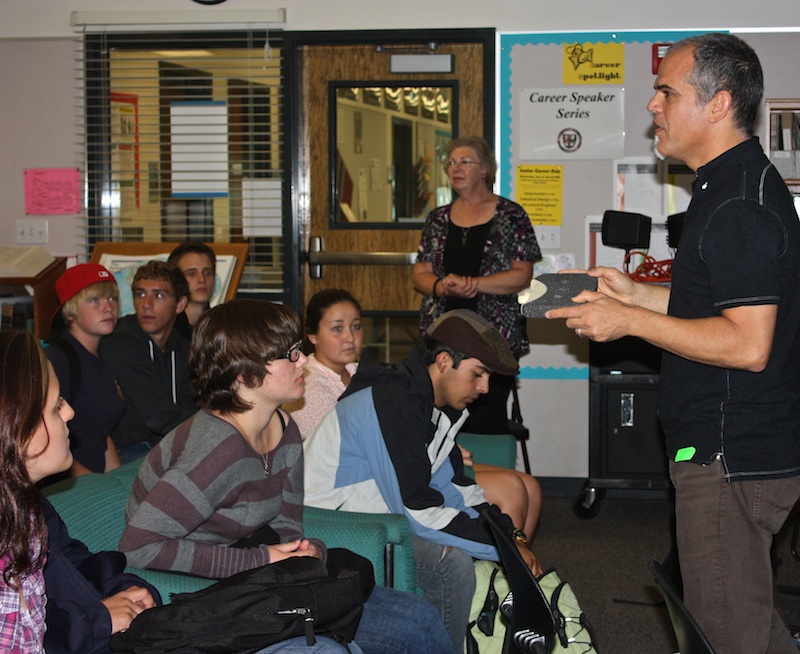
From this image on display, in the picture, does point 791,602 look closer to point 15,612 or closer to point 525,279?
point 525,279

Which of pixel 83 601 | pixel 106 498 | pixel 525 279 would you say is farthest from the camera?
pixel 525 279

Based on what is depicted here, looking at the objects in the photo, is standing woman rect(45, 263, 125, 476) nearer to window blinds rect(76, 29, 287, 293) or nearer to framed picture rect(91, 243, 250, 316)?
framed picture rect(91, 243, 250, 316)

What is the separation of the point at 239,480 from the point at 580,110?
3.43 meters

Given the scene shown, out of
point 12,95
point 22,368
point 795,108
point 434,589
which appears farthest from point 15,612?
point 795,108

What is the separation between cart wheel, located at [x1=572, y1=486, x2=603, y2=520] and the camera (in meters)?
4.69

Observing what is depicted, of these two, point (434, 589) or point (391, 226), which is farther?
point (391, 226)

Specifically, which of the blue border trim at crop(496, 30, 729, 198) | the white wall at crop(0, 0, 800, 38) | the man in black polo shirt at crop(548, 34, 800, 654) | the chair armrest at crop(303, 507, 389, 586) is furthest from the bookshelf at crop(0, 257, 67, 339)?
the man in black polo shirt at crop(548, 34, 800, 654)

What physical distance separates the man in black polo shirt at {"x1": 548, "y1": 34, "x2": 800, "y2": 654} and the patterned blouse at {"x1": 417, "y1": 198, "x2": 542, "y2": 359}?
7.72 ft

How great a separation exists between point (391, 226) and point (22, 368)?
141 inches

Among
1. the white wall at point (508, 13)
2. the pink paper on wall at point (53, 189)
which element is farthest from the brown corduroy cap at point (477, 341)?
the pink paper on wall at point (53, 189)

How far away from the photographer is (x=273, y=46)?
16.4 feet

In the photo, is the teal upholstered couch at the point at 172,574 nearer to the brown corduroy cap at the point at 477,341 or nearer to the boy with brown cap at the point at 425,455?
the boy with brown cap at the point at 425,455

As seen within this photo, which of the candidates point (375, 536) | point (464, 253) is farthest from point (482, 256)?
point (375, 536)

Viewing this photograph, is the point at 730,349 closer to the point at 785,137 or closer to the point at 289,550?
the point at 289,550
